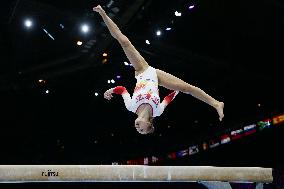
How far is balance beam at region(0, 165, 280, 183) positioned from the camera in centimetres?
359

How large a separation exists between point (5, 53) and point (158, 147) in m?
9.11

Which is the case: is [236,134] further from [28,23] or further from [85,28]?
[28,23]

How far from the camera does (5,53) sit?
1154 centimetres

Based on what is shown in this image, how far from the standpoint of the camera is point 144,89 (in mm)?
4570

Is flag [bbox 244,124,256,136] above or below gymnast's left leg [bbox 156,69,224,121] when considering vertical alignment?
above

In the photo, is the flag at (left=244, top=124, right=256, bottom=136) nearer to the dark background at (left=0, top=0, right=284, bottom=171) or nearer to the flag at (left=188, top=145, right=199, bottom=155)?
the dark background at (left=0, top=0, right=284, bottom=171)

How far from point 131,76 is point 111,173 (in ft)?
31.0

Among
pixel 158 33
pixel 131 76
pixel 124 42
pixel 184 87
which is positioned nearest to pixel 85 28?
pixel 158 33

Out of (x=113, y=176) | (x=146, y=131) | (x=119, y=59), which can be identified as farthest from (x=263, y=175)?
(x=119, y=59)

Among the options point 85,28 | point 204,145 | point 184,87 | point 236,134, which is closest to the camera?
point 184,87

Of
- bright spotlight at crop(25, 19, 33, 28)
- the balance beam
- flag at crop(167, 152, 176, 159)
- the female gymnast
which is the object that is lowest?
the balance beam

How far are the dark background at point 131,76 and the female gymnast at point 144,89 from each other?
454cm

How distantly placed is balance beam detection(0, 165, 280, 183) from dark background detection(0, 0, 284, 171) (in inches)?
231

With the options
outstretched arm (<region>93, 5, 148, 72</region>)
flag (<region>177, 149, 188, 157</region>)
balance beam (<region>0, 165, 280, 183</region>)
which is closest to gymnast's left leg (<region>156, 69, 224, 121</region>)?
outstretched arm (<region>93, 5, 148, 72</region>)
